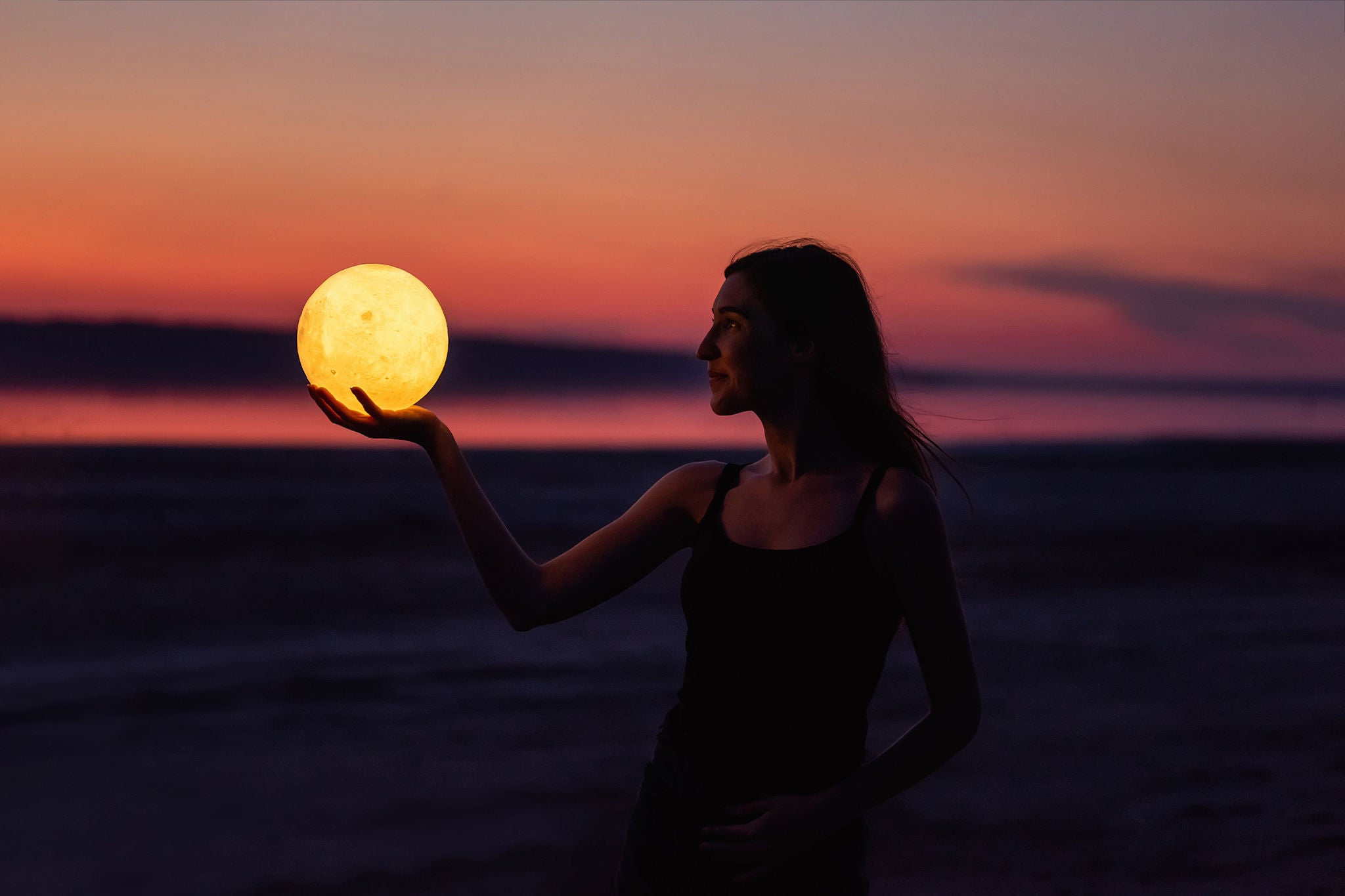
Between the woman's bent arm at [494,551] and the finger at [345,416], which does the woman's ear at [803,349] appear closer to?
the woman's bent arm at [494,551]

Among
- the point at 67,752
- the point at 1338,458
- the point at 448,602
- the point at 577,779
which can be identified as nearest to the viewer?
the point at 577,779

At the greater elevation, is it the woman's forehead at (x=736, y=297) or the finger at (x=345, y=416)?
the woman's forehead at (x=736, y=297)

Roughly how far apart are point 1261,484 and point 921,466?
1454 inches

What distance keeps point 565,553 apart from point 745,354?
60cm

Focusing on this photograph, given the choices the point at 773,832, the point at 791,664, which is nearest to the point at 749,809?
the point at 773,832

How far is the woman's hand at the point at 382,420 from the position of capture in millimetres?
2723

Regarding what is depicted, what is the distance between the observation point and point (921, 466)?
2.52 m

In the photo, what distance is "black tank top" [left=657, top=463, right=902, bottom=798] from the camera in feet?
7.50

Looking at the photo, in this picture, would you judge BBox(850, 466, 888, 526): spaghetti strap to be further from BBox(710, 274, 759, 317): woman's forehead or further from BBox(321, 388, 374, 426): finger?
BBox(321, 388, 374, 426): finger

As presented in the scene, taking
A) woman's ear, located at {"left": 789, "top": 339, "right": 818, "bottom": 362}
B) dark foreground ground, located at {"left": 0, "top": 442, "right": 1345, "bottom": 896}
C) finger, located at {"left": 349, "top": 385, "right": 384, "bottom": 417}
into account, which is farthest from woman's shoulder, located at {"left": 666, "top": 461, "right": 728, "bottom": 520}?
dark foreground ground, located at {"left": 0, "top": 442, "right": 1345, "bottom": 896}

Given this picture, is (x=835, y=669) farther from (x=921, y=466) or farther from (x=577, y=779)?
(x=577, y=779)

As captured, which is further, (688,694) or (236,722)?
(236,722)

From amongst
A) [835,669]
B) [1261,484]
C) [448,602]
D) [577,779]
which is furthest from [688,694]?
A: [1261,484]

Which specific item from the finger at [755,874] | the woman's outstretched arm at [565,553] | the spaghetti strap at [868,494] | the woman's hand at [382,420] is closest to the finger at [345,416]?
the woman's hand at [382,420]
